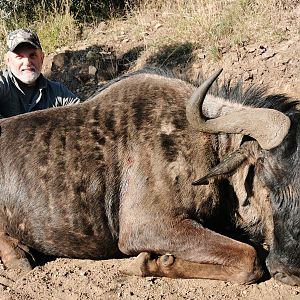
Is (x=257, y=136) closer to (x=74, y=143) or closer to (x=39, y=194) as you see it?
(x=74, y=143)

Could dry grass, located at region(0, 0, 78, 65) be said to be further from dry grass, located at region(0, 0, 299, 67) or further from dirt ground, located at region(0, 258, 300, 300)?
dirt ground, located at region(0, 258, 300, 300)

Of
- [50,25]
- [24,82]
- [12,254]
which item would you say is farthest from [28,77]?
[50,25]

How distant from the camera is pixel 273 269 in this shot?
4.16 m

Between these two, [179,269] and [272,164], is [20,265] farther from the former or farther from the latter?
[272,164]

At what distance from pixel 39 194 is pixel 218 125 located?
5.17 ft

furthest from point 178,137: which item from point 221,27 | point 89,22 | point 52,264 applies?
point 89,22

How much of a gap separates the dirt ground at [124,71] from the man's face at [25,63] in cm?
189

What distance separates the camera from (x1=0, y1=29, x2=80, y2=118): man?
6.28 meters

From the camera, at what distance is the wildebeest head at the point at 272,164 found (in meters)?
3.91

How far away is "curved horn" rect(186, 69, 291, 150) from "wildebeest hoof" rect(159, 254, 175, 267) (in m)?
1.00

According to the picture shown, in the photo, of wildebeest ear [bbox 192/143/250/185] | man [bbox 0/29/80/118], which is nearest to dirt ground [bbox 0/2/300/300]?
wildebeest ear [bbox 192/143/250/185]

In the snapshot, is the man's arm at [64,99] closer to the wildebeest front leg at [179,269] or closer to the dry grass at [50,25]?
the wildebeest front leg at [179,269]

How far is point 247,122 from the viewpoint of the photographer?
4.06 m

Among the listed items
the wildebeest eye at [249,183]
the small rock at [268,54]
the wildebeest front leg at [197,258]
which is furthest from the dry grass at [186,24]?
the wildebeest front leg at [197,258]
